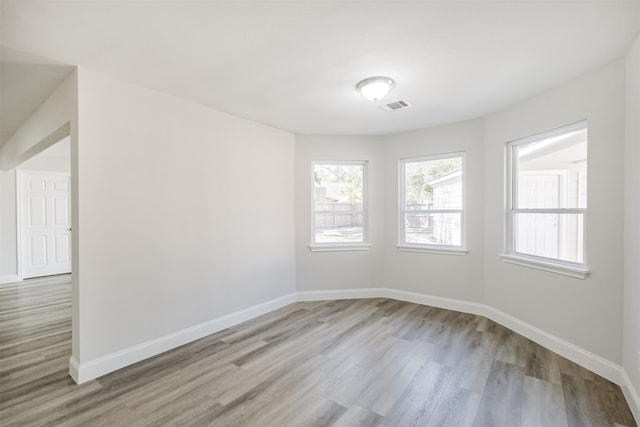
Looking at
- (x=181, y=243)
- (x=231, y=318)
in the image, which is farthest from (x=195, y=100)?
(x=231, y=318)

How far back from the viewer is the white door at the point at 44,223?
5.91 meters

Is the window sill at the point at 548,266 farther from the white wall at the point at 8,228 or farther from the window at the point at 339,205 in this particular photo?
the white wall at the point at 8,228

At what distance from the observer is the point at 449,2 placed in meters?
1.67

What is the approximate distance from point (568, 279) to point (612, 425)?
1.21 m

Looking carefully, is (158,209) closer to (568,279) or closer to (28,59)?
(28,59)

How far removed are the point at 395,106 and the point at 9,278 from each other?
300 inches

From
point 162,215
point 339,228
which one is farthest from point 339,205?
point 162,215

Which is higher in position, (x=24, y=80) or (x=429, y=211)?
(x=24, y=80)

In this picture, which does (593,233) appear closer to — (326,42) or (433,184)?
(433,184)

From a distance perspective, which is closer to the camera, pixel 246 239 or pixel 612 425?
pixel 612 425

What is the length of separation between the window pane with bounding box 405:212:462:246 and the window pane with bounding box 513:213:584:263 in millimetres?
771

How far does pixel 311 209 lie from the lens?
14.7ft

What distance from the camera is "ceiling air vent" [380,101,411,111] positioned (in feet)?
10.5

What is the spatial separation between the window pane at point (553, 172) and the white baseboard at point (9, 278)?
28.2ft
